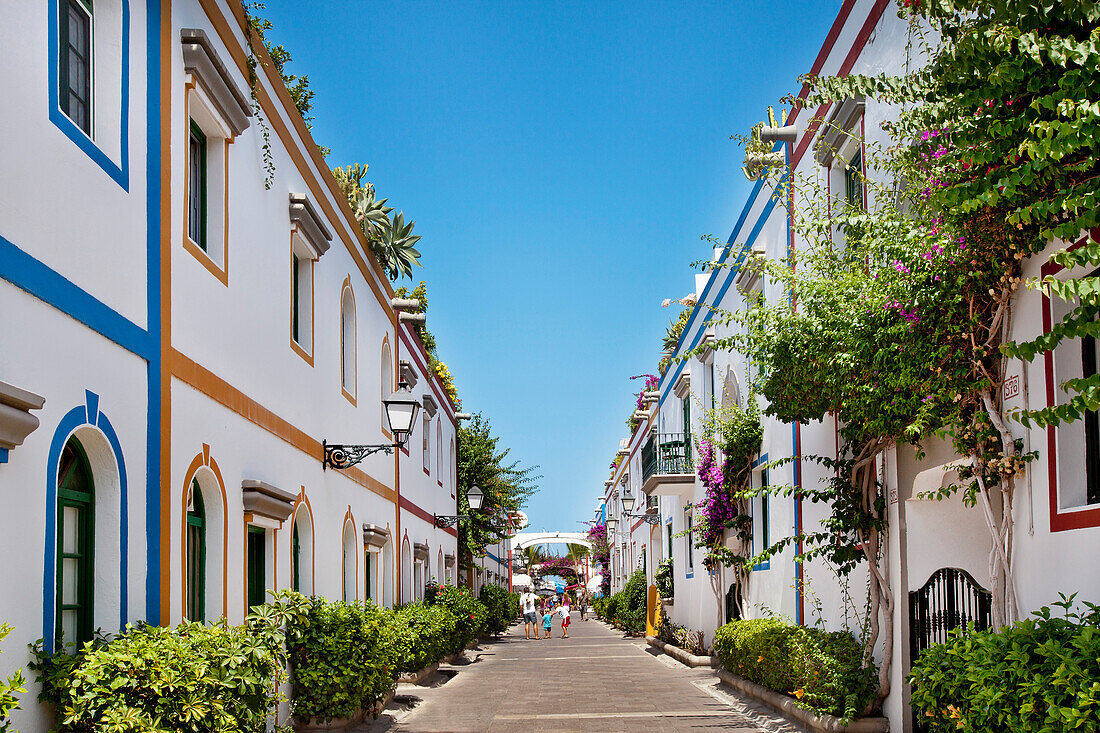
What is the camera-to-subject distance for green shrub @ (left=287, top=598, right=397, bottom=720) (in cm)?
1041

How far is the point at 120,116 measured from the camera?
6668mm

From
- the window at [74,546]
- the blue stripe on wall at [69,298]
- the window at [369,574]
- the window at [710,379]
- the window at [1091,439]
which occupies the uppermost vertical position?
the window at [710,379]

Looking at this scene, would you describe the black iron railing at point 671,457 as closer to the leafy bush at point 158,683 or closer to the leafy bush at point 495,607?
the leafy bush at point 495,607

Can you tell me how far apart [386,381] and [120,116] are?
1158cm

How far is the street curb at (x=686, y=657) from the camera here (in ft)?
65.7

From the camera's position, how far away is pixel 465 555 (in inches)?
1260

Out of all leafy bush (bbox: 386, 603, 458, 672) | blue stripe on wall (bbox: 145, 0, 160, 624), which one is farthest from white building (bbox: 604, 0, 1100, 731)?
blue stripe on wall (bbox: 145, 0, 160, 624)

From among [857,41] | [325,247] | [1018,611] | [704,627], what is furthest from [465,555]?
[1018,611]

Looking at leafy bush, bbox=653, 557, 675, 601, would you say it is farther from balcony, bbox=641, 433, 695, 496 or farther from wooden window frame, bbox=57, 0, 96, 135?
wooden window frame, bbox=57, 0, 96, 135

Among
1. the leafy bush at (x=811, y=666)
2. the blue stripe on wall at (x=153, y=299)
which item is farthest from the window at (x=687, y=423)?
the blue stripe on wall at (x=153, y=299)

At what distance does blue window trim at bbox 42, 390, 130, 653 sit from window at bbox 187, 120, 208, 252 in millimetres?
2429

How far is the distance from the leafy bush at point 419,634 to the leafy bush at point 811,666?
14.5 feet

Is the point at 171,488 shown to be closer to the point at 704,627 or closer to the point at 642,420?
the point at 704,627

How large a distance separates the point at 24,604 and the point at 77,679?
51 cm
